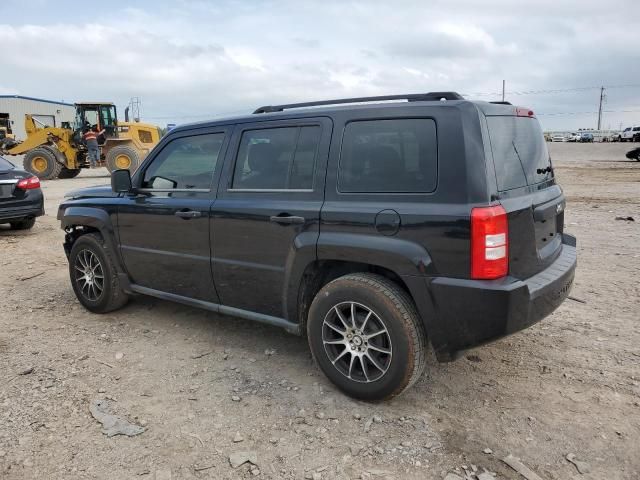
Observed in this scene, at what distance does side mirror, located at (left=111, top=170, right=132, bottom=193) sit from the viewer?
4.28 meters

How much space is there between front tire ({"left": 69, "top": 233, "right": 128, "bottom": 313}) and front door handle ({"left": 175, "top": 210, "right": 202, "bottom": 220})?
110 cm

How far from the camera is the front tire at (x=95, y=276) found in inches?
183

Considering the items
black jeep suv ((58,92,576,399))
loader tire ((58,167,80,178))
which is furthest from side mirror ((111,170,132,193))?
loader tire ((58,167,80,178))

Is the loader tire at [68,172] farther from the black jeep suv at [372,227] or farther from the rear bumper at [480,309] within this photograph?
the rear bumper at [480,309]

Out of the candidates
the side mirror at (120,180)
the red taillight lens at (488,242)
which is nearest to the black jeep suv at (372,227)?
the red taillight lens at (488,242)

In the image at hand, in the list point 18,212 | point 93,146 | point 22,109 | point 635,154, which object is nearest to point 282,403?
point 18,212

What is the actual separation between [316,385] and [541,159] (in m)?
2.16

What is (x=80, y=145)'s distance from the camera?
19562 millimetres

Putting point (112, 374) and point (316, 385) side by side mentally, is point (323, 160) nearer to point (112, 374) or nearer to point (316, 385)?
point (316, 385)

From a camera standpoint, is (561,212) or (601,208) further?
(601,208)

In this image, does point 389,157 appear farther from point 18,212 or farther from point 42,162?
point 42,162

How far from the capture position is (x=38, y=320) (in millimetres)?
4688

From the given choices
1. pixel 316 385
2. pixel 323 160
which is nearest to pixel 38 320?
Result: pixel 316 385

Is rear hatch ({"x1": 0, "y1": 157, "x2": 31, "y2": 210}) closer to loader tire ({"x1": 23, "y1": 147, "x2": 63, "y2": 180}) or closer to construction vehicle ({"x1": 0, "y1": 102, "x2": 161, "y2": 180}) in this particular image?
construction vehicle ({"x1": 0, "y1": 102, "x2": 161, "y2": 180})
